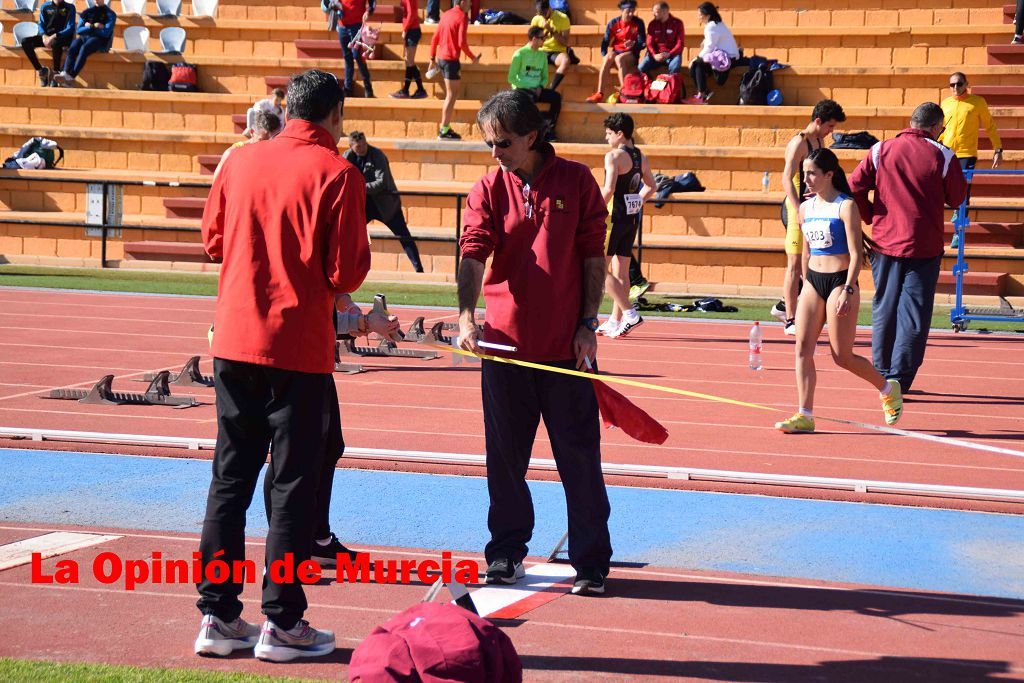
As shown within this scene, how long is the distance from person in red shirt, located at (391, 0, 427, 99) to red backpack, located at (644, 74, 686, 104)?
438 centimetres

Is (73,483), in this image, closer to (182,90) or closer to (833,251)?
(833,251)

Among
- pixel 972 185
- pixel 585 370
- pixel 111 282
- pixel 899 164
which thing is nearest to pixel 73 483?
pixel 585 370

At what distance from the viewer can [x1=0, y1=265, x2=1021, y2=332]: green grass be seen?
16.7 metres

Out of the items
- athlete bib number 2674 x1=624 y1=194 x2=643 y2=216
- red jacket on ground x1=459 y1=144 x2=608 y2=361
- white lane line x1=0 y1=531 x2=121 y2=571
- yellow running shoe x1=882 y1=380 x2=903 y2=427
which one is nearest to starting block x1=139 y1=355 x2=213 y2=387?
white lane line x1=0 y1=531 x2=121 y2=571

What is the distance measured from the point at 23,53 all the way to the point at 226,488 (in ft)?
83.3

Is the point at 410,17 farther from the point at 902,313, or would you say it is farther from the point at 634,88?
the point at 902,313

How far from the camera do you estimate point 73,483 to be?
7113 mm

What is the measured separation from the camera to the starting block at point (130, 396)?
957cm

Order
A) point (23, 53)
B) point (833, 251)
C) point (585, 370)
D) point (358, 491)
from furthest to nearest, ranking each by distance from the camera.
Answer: point (23, 53) < point (833, 251) < point (358, 491) < point (585, 370)

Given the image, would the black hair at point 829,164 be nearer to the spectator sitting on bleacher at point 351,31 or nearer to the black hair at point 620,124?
the black hair at point 620,124

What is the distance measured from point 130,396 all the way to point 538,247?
17.1 ft

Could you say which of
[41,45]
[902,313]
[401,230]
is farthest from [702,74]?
[41,45]

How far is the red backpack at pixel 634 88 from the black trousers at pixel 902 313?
13.2m

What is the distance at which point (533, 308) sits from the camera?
18.0 feet
